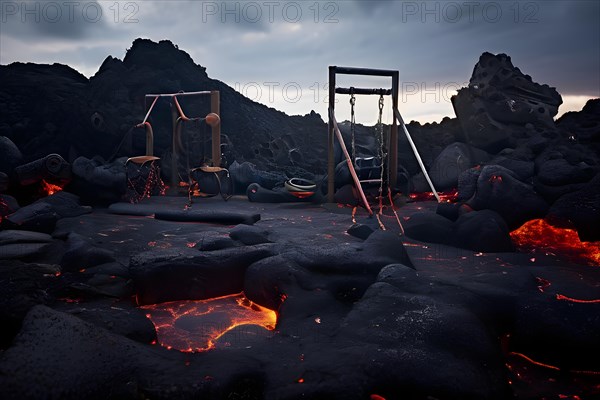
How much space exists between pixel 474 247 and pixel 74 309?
4.40 m

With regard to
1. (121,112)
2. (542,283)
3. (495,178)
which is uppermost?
(121,112)

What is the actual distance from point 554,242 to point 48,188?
382 inches

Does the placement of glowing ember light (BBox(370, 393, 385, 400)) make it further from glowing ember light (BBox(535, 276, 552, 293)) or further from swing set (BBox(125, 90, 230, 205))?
swing set (BBox(125, 90, 230, 205))

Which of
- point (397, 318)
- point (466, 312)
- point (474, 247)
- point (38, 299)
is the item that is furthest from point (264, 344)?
point (474, 247)

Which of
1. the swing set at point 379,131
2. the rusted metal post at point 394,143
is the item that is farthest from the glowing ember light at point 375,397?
the rusted metal post at point 394,143

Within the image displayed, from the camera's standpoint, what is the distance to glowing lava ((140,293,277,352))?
2.91 metres

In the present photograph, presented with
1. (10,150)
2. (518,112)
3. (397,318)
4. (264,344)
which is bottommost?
(264,344)

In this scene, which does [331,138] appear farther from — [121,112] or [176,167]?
[121,112]

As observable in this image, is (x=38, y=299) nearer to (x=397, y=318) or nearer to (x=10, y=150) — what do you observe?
(x=397, y=318)

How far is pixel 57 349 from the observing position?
7.04ft

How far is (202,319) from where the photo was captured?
129 inches

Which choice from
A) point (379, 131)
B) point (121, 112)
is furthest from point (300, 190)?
point (121, 112)

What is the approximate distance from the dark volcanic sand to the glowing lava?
0.33 feet

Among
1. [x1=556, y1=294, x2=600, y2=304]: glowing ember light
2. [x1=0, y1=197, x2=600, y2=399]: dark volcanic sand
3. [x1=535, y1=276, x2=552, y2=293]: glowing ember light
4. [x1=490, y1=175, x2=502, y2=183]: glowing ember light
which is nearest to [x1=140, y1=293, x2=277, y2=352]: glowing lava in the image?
[x1=0, y1=197, x2=600, y2=399]: dark volcanic sand
